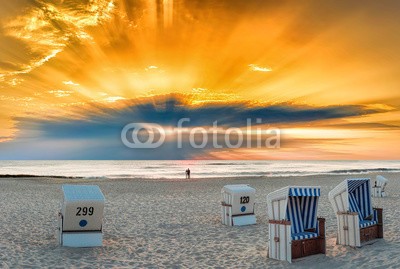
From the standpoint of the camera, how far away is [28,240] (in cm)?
1198

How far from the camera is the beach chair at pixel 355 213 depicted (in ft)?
34.8

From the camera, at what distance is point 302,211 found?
32.7 ft

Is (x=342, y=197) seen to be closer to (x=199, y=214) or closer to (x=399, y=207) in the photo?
(x=199, y=214)

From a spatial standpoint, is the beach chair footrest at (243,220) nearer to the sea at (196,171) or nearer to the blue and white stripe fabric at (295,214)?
the blue and white stripe fabric at (295,214)

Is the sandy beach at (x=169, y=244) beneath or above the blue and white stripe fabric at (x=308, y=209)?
beneath

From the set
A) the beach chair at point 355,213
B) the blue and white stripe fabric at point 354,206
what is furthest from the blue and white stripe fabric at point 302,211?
the blue and white stripe fabric at point 354,206

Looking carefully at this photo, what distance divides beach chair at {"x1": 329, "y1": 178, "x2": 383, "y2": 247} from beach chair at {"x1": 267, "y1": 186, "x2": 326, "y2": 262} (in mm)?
1111

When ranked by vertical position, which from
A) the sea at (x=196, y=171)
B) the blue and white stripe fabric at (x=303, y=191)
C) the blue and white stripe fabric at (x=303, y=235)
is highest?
the blue and white stripe fabric at (x=303, y=191)

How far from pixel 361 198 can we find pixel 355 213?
1114mm

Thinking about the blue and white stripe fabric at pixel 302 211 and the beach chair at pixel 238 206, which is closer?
the blue and white stripe fabric at pixel 302 211

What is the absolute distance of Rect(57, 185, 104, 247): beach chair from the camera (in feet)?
35.1

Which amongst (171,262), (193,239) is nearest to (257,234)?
(193,239)

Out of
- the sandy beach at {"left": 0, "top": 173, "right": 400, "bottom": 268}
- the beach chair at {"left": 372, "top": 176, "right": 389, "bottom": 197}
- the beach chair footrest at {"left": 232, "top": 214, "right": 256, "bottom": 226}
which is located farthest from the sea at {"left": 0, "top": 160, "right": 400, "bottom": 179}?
the beach chair footrest at {"left": 232, "top": 214, "right": 256, "bottom": 226}

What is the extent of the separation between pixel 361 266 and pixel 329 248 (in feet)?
5.95
